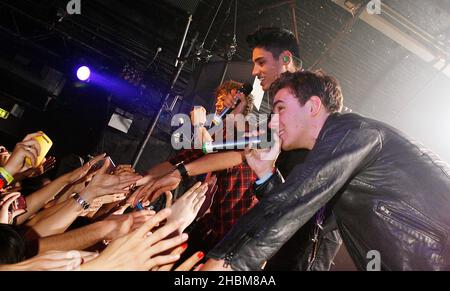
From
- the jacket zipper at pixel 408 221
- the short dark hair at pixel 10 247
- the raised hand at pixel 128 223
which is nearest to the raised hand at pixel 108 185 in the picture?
the raised hand at pixel 128 223

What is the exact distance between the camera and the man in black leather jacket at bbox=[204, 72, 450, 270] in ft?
4.44

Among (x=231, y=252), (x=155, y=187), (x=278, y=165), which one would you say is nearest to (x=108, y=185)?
(x=155, y=187)

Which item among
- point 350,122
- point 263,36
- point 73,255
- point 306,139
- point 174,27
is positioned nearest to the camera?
point 73,255

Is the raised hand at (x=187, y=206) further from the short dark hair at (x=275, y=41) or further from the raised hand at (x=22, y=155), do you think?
the short dark hair at (x=275, y=41)

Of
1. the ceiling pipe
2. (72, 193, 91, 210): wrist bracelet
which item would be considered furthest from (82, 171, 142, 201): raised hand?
the ceiling pipe

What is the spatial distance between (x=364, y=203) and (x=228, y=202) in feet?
4.09

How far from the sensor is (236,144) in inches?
113

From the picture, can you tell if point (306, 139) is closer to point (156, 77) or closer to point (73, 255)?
point (73, 255)

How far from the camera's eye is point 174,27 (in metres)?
7.37

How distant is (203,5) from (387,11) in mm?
3456

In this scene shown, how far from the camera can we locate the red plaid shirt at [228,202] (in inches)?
107

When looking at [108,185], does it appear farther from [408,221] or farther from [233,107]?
[408,221]
